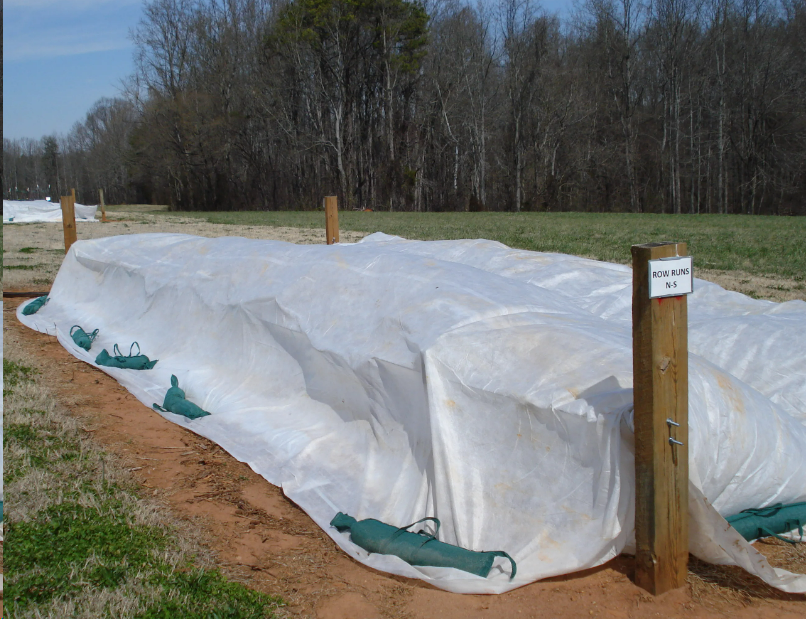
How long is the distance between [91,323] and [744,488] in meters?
6.30

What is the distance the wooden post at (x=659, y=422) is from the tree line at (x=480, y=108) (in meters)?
34.0

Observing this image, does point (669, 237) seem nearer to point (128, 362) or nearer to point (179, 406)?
point (128, 362)

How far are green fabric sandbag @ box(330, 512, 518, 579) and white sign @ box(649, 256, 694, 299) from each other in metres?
1.16

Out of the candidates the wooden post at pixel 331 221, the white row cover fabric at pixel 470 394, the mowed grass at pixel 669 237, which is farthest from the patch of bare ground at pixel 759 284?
the wooden post at pixel 331 221

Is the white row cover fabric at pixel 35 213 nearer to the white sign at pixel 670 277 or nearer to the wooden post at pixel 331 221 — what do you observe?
the wooden post at pixel 331 221

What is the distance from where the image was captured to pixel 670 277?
99.4 inches

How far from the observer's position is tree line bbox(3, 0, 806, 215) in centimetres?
3503

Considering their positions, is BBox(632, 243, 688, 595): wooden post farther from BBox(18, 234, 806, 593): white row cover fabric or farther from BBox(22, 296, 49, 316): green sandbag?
BBox(22, 296, 49, 316): green sandbag

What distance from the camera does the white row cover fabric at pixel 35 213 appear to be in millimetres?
27281

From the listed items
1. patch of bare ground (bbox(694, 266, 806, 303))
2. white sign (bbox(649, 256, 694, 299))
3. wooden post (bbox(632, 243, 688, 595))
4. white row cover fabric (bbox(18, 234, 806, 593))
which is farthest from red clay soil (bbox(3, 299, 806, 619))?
patch of bare ground (bbox(694, 266, 806, 303))

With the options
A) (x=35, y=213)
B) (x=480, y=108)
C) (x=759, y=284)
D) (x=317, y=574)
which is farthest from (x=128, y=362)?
(x=480, y=108)

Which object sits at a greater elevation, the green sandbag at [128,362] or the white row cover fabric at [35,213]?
the white row cover fabric at [35,213]

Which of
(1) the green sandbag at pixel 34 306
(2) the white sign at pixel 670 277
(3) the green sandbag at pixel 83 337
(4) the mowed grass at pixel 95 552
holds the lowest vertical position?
(4) the mowed grass at pixel 95 552

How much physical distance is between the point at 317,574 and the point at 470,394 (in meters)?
1.02
